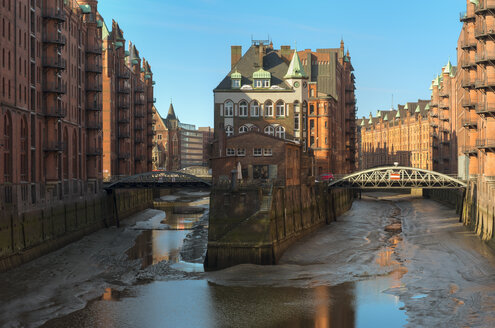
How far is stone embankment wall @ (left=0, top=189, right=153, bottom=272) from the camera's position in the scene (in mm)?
51406

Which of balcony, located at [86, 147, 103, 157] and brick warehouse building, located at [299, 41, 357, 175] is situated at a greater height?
brick warehouse building, located at [299, 41, 357, 175]

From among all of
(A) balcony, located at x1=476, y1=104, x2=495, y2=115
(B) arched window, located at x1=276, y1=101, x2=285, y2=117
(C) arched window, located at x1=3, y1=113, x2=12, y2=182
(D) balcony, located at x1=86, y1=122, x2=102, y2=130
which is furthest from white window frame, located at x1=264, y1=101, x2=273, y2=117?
(C) arched window, located at x1=3, y1=113, x2=12, y2=182

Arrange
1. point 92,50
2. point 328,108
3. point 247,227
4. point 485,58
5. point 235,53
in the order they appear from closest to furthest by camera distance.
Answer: point 247,227
point 485,58
point 92,50
point 235,53
point 328,108

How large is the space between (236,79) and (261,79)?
375 cm

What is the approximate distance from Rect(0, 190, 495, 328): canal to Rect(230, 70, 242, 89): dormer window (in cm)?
3051

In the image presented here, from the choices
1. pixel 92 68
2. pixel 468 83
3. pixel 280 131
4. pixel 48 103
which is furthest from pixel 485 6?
pixel 92 68

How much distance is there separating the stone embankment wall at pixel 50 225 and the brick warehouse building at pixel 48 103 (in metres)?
1.42

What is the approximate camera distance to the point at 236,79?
93.4 meters

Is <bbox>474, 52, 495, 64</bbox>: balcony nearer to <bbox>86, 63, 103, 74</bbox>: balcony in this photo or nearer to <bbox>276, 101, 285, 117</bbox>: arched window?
<bbox>276, 101, 285, 117</bbox>: arched window

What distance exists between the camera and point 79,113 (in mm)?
81062

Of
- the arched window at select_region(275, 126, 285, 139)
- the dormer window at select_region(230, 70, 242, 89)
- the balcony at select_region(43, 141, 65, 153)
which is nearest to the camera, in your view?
the balcony at select_region(43, 141, 65, 153)

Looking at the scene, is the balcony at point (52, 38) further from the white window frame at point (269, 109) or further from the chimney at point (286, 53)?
the chimney at point (286, 53)

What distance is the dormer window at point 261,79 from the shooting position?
93250 millimetres

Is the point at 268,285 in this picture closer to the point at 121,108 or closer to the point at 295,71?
the point at 295,71
